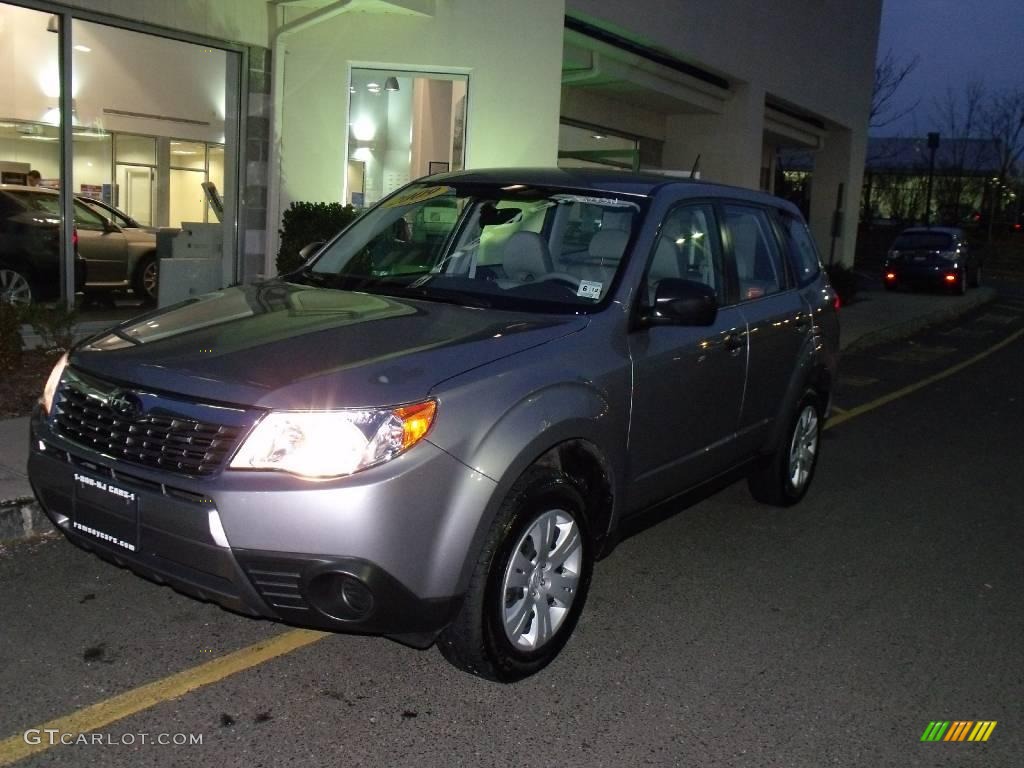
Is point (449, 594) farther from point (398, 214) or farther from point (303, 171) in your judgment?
point (303, 171)

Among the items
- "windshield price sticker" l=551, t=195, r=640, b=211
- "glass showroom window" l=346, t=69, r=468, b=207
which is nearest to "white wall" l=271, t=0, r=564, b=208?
"glass showroom window" l=346, t=69, r=468, b=207

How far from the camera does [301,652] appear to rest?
428 cm

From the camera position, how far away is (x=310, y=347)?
12.7 feet

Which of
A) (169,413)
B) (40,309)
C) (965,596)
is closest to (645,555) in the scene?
(965,596)

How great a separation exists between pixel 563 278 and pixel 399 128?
8.26 m

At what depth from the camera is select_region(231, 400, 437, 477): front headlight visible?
11.4 ft

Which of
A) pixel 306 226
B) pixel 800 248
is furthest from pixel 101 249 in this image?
pixel 800 248

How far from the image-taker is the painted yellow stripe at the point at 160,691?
345 cm

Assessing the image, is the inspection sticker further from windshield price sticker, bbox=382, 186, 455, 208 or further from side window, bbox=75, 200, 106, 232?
side window, bbox=75, 200, 106, 232

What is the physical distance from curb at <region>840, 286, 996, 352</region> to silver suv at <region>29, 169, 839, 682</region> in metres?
10.1

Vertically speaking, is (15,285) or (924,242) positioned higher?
(924,242)

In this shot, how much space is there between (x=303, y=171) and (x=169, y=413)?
8785 mm

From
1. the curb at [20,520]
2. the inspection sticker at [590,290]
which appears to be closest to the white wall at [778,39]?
the inspection sticker at [590,290]

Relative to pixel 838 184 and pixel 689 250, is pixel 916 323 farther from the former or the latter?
pixel 689 250
